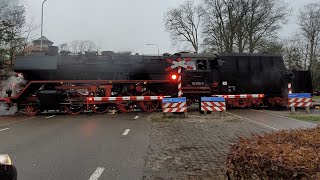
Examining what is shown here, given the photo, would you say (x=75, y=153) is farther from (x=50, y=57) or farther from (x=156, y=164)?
(x=50, y=57)

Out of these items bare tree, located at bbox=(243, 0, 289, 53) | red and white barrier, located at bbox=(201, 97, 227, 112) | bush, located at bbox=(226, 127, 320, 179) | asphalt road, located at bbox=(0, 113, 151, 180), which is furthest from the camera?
bare tree, located at bbox=(243, 0, 289, 53)

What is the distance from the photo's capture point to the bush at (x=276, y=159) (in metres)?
3.02

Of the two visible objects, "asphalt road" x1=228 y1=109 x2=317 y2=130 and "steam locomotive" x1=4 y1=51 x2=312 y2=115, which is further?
"steam locomotive" x1=4 y1=51 x2=312 y2=115

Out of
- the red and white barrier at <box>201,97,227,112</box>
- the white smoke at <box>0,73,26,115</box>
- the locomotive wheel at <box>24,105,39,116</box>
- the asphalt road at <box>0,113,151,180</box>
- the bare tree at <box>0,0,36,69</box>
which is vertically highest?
the bare tree at <box>0,0,36,69</box>

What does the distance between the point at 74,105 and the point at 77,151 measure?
1163cm

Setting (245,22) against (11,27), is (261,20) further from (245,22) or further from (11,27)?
(11,27)

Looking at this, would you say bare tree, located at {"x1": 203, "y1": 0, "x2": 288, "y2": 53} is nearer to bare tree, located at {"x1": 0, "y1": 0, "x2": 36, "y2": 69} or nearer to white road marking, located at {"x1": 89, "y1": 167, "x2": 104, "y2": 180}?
bare tree, located at {"x1": 0, "y1": 0, "x2": 36, "y2": 69}

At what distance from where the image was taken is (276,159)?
126 inches

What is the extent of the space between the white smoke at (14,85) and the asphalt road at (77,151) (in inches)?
285

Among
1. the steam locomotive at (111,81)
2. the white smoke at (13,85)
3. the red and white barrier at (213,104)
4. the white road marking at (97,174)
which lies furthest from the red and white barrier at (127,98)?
the white road marking at (97,174)

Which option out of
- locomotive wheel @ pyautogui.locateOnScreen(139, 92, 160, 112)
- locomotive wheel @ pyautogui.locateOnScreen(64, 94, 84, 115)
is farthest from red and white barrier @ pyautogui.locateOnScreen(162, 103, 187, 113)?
locomotive wheel @ pyautogui.locateOnScreen(64, 94, 84, 115)

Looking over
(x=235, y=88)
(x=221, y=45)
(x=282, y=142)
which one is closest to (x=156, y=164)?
(x=282, y=142)

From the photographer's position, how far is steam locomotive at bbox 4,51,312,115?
19.6 m

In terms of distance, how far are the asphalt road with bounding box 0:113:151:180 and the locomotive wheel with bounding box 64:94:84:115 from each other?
6691mm
